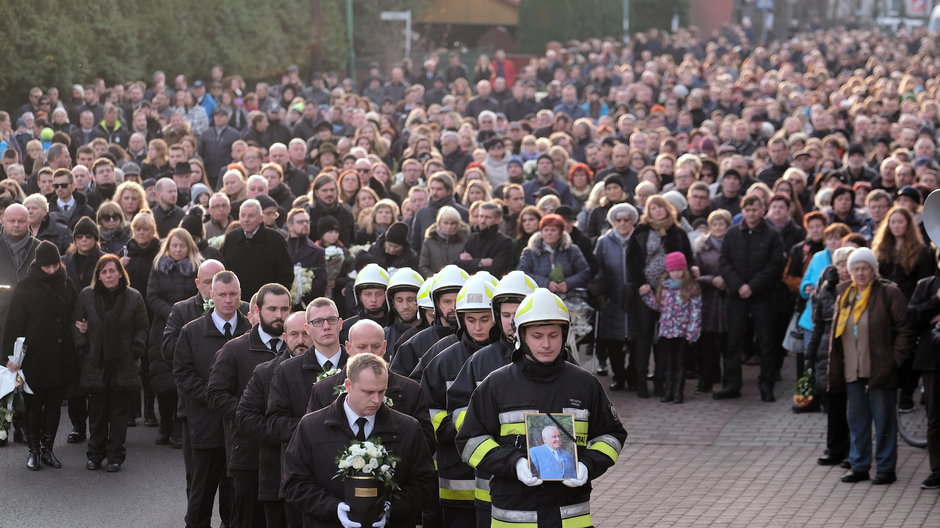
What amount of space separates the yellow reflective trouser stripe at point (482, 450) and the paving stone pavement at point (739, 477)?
3.60 meters

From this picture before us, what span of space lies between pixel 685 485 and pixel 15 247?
261 inches

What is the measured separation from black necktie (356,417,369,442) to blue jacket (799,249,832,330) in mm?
7645

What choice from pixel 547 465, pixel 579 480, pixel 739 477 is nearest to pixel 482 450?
pixel 547 465

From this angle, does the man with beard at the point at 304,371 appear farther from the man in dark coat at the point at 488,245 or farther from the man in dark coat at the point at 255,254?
the man in dark coat at the point at 488,245

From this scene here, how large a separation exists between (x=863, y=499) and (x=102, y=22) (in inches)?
843

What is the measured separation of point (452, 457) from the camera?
9.00 m

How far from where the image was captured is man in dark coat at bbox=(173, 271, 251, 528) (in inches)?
422

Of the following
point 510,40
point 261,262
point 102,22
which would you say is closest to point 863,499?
point 261,262

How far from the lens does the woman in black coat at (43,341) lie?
43.3 feet

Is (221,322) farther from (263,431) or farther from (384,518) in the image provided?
(384,518)

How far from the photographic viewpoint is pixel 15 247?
48.3 ft

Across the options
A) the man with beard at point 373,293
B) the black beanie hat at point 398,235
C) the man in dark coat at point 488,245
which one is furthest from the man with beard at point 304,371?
the man in dark coat at point 488,245

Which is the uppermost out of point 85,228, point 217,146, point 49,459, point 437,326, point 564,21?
point 564,21

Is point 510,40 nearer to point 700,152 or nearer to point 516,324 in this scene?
point 700,152
